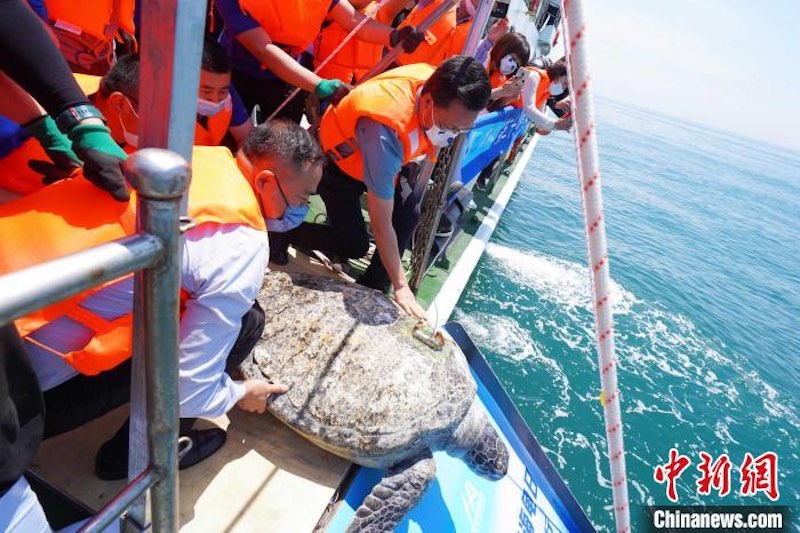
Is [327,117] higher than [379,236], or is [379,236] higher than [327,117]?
[327,117]

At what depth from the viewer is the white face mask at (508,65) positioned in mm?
3760

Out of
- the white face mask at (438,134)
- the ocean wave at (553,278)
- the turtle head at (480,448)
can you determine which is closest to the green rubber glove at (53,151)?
the white face mask at (438,134)

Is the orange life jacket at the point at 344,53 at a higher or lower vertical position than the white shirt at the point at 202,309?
higher

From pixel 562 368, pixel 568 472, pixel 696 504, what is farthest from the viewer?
pixel 562 368

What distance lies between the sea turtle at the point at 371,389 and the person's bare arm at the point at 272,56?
1.09 meters

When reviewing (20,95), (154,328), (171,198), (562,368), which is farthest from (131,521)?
(562,368)

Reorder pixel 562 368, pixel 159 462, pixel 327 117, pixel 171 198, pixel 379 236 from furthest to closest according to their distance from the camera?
pixel 562 368
pixel 327 117
pixel 379 236
pixel 159 462
pixel 171 198

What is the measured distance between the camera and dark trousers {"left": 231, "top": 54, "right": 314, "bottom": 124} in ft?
9.09

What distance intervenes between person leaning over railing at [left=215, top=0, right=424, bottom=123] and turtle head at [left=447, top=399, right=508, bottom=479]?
195 cm

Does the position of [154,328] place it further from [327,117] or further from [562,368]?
[562,368]

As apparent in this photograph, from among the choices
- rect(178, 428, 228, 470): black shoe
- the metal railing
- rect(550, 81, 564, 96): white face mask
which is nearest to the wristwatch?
the metal railing

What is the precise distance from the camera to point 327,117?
2504 mm

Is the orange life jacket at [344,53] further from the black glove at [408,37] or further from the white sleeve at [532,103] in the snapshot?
the white sleeve at [532,103]

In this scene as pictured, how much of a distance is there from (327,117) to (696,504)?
4240 mm
